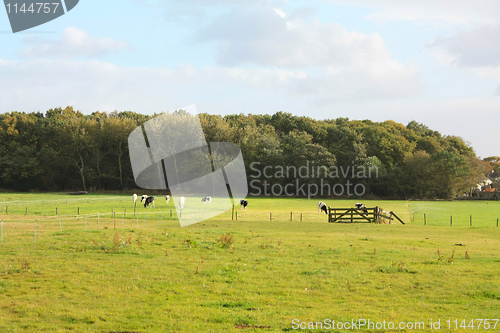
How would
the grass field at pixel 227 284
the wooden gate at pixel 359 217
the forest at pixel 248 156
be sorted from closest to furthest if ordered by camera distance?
the grass field at pixel 227 284
the wooden gate at pixel 359 217
the forest at pixel 248 156

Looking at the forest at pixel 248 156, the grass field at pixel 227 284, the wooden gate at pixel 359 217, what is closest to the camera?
the grass field at pixel 227 284

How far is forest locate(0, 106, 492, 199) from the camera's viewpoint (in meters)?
80.9

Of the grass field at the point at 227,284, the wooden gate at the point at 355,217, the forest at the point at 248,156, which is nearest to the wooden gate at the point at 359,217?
the wooden gate at the point at 355,217

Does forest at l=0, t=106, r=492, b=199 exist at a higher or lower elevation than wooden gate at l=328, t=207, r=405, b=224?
higher

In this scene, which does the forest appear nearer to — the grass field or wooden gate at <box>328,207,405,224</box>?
wooden gate at <box>328,207,405,224</box>

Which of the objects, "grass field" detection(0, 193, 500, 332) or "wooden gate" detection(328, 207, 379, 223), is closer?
"grass field" detection(0, 193, 500, 332)

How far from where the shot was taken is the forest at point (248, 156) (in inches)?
3187

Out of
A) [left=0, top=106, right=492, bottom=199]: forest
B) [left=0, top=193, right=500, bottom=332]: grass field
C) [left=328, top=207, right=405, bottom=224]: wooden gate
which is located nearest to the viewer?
[left=0, top=193, right=500, bottom=332]: grass field

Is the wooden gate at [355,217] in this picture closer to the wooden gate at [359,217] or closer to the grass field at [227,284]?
the wooden gate at [359,217]

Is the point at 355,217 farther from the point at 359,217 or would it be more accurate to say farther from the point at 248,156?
the point at 248,156

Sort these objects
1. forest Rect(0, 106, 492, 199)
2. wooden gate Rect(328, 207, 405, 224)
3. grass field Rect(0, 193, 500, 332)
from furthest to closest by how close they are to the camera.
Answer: forest Rect(0, 106, 492, 199) → wooden gate Rect(328, 207, 405, 224) → grass field Rect(0, 193, 500, 332)

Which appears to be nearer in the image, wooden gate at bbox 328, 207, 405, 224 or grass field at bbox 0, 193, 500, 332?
grass field at bbox 0, 193, 500, 332

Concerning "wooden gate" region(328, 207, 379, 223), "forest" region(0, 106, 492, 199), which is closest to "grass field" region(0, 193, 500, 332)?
"wooden gate" region(328, 207, 379, 223)

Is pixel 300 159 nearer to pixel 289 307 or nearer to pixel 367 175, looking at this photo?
pixel 367 175
